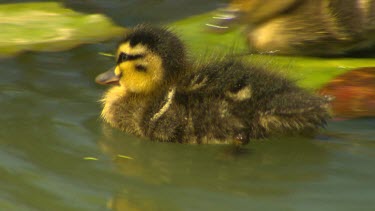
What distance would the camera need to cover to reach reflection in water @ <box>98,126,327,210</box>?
326 centimetres

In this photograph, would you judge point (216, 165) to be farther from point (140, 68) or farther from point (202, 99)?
point (140, 68)

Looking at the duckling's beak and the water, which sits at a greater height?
the duckling's beak

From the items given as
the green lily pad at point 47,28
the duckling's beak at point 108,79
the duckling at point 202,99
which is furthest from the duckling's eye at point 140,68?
the green lily pad at point 47,28

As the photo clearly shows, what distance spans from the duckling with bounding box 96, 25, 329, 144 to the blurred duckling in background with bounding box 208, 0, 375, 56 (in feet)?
2.05

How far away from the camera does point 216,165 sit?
3.49 meters

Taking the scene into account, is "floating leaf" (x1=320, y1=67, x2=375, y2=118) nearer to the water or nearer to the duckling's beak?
the water

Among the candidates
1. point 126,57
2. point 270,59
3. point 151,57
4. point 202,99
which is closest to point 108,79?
point 126,57

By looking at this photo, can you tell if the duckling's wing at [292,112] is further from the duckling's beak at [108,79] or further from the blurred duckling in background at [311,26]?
the blurred duckling in background at [311,26]

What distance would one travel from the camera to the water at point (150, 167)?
10.3 ft

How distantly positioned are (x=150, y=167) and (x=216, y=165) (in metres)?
0.22

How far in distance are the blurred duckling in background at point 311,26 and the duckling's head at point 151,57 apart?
2.22ft

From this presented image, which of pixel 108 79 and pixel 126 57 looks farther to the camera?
pixel 108 79

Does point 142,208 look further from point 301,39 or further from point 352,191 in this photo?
point 301,39

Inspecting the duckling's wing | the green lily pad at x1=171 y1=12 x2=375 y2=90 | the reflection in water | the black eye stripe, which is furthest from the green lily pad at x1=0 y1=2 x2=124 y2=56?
the duckling's wing
